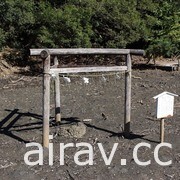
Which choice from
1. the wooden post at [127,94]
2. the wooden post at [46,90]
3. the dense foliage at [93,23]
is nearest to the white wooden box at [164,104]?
the wooden post at [127,94]

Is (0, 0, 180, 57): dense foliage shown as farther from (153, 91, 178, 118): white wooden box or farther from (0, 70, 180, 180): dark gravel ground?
(153, 91, 178, 118): white wooden box

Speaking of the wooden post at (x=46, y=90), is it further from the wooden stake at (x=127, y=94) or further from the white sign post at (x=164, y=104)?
the white sign post at (x=164, y=104)

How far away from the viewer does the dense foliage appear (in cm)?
1034

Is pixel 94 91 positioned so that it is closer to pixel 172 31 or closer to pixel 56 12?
pixel 56 12

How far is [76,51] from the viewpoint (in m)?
5.15

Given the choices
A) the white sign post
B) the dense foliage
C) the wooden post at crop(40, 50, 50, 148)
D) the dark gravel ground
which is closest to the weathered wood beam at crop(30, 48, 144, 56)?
the wooden post at crop(40, 50, 50, 148)

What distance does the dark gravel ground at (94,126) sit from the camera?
4445 millimetres

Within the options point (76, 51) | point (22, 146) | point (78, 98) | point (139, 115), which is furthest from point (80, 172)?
point (78, 98)

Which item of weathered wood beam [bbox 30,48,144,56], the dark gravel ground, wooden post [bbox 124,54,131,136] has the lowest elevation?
the dark gravel ground

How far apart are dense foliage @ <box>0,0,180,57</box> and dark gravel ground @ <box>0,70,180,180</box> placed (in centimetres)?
112

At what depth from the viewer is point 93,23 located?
1102 cm

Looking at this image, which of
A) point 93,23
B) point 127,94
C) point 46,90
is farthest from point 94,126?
point 93,23

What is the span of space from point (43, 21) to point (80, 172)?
6.84 m

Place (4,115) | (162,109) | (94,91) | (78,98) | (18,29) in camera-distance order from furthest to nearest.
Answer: (18,29)
(94,91)
(78,98)
(4,115)
(162,109)
